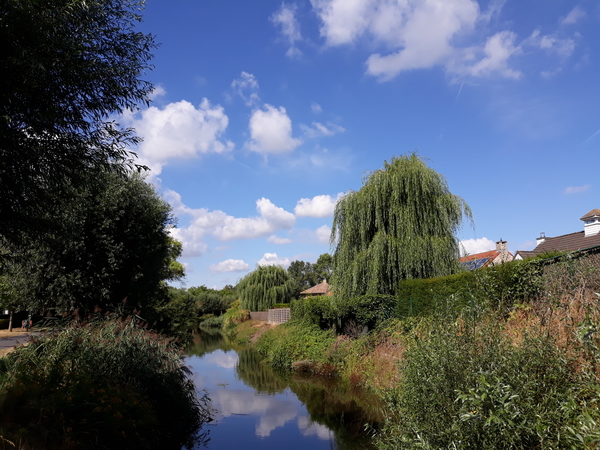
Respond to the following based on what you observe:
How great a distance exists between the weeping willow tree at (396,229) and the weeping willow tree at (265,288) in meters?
20.5

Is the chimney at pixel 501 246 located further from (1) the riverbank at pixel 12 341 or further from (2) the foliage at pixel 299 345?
(1) the riverbank at pixel 12 341

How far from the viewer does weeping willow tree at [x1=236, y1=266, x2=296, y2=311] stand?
38438 millimetres

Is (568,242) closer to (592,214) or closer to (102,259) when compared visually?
(592,214)

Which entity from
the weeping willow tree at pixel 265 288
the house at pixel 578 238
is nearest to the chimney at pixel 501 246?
the house at pixel 578 238

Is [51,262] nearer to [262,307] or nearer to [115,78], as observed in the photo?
[115,78]

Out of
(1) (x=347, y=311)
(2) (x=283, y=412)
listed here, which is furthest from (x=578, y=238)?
(2) (x=283, y=412)

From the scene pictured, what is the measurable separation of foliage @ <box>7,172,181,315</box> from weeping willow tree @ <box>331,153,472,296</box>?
7.85 meters

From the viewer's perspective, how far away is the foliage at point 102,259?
12.1 meters

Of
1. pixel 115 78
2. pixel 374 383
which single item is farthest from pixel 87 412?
pixel 374 383

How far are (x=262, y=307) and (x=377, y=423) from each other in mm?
29144

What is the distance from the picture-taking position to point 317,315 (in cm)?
2039

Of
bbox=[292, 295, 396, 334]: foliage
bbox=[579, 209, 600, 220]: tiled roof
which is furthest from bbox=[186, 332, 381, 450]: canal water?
bbox=[579, 209, 600, 220]: tiled roof

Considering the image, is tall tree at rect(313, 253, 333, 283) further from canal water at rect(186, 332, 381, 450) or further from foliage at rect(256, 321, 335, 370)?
canal water at rect(186, 332, 381, 450)

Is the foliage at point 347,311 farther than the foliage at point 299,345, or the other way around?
the foliage at point 299,345
